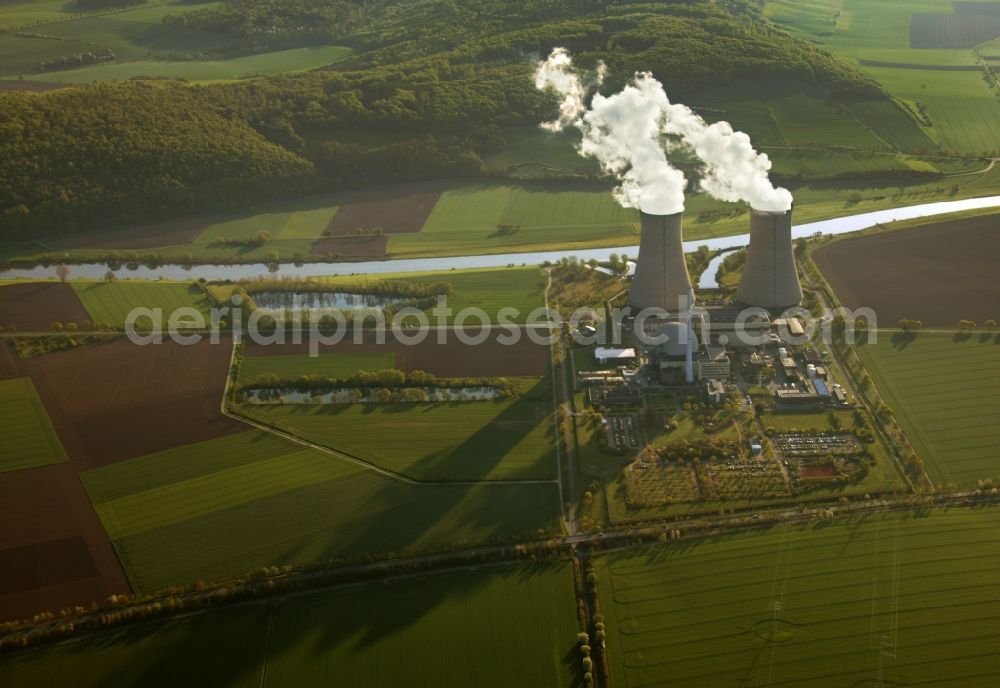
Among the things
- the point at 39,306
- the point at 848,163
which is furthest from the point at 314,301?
the point at 848,163

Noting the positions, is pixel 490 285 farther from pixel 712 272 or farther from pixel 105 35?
pixel 105 35

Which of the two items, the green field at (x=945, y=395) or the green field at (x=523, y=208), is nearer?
the green field at (x=945, y=395)

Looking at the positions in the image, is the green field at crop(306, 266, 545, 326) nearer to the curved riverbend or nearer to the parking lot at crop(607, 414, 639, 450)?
the curved riverbend

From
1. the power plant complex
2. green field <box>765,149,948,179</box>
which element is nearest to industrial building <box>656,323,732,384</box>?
the power plant complex

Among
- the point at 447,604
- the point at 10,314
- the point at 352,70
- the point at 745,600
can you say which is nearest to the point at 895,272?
the point at 745,600

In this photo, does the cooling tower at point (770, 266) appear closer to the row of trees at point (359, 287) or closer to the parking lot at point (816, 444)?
the parking lot at point (816, 444)

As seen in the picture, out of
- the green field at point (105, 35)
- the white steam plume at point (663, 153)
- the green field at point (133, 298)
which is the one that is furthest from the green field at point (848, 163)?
the green field at point (105, 35)

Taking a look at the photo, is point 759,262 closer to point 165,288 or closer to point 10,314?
point 165,288
